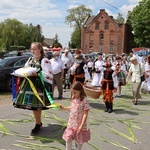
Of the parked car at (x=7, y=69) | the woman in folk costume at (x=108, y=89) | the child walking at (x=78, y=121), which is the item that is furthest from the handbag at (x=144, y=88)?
the child walking at (x=78, y=121)

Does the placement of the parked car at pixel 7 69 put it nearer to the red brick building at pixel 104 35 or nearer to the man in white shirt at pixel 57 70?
the man in white shirt at pixel 57 70

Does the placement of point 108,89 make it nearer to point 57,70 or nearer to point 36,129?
point 57,70

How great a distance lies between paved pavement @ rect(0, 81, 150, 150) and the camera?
5.50 m

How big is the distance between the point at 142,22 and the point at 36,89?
55.8m

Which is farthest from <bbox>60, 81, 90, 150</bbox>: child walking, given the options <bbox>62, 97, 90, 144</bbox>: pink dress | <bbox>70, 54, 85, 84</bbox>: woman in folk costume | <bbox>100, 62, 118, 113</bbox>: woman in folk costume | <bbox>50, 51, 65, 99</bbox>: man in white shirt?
<bbox>50, 51, 65, 99</bbox>: man in white shirt

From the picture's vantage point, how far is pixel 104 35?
74562 millimetres

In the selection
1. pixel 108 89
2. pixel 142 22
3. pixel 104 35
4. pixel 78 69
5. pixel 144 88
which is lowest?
pixel 144 88

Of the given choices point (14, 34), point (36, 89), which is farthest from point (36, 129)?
point (14, 34)

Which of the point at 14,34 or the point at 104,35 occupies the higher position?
the point at 14,34

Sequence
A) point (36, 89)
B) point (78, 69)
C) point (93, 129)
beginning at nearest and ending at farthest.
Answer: point (36, 89) → point (93, 129) → point (78, 69)

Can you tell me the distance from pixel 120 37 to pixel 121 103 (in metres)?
64.9

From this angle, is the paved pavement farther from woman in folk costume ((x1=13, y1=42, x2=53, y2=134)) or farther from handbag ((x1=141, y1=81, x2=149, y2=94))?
handbag ((x1=141, y1=81, x2=149, y2=94))

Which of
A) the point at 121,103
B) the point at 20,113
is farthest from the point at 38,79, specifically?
the point at 121,103

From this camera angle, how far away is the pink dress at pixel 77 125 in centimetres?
457
